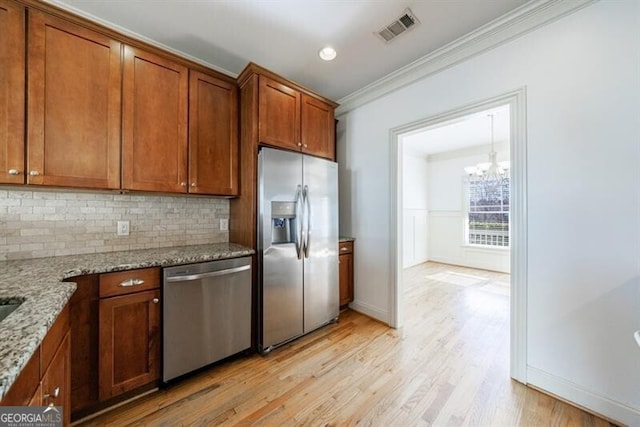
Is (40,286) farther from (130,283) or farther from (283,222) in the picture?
(283,222)

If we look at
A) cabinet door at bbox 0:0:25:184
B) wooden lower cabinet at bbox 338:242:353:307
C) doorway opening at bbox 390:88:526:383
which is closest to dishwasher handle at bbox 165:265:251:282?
cabinet door at bbox 0:0:25:184

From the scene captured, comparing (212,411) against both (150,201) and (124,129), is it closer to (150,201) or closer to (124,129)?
(150,201)

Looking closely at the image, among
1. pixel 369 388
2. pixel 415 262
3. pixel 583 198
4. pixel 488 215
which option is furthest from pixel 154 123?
pixel 488 215

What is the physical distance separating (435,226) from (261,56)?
5.54m

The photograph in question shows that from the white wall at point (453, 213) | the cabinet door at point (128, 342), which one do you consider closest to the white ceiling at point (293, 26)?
the cabinet door at point (128, 342)

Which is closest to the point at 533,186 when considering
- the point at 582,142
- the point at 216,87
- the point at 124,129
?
the point at 582,142

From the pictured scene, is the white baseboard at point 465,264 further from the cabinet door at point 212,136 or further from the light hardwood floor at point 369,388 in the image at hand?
the cabinet door at point 212,136

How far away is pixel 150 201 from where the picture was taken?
2201mm

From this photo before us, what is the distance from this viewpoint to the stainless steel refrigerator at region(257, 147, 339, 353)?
7.06 feet

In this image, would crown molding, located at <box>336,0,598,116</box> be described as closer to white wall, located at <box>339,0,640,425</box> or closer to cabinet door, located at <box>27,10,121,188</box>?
white wall, located at <box>339,0,640,425</box>

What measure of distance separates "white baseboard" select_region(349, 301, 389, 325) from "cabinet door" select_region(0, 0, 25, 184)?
3.12m

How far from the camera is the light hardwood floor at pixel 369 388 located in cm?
152

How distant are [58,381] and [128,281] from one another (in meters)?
0.62

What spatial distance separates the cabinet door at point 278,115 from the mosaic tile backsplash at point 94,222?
918mm
